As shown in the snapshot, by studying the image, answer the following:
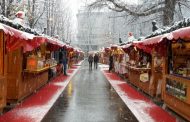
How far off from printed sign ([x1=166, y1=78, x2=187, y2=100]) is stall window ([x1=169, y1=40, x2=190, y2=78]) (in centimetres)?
47

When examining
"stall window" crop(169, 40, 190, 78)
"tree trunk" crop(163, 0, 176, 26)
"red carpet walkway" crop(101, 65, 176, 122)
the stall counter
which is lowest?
"red carpet walkway" crop(101, 65, 176, 122)

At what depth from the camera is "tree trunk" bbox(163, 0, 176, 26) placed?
91.1 feet

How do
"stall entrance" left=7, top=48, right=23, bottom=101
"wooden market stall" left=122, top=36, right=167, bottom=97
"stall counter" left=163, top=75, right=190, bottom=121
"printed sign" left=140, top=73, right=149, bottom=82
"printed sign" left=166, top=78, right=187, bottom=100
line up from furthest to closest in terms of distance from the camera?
1. "printed sign" left=140, top=73, right=149, bottom=82
2. "wooden market stall" left=122, top=36, right=167, bottom=97
3. "stall entrance" left=7, top=48, right=23, bottom=101
4. "printed sign" left=166, top=78, right=187, bottom=100
5. "stall counter" left=163, top=75, right=190, bottom=121

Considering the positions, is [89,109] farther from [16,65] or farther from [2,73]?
[16,65]

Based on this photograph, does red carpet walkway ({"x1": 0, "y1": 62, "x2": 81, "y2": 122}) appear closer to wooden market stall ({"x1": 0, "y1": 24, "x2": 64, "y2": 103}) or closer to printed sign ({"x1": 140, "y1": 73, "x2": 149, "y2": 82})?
wooden market stall ({"x1": 0, "y1": 24, "x2": 64, "y2": 103})

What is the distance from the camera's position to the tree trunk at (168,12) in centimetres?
2778

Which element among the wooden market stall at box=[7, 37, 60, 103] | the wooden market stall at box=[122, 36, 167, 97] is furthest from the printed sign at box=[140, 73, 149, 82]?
the wooden market stall at box=[7, 37, 60, 103]

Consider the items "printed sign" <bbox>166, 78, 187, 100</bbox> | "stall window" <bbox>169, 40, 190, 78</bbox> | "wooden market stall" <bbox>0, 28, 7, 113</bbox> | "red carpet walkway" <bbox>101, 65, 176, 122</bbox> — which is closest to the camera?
"red carpet walkway" <bbox>101, 65, 176, 122</bbox>

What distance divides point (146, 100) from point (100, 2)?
52.1ft

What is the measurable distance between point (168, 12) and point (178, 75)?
1560cm

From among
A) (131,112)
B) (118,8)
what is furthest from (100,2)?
(131,112)

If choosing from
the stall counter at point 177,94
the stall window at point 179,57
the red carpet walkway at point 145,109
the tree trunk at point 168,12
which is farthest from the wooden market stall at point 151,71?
the tree trunk at point 168,12

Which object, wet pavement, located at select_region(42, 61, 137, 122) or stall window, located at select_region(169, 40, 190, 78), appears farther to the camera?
stall window, located at select_region(169, 40, 190, 78)

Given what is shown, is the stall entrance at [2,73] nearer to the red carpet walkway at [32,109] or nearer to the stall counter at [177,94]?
the red carpet walkway at [32,109]
